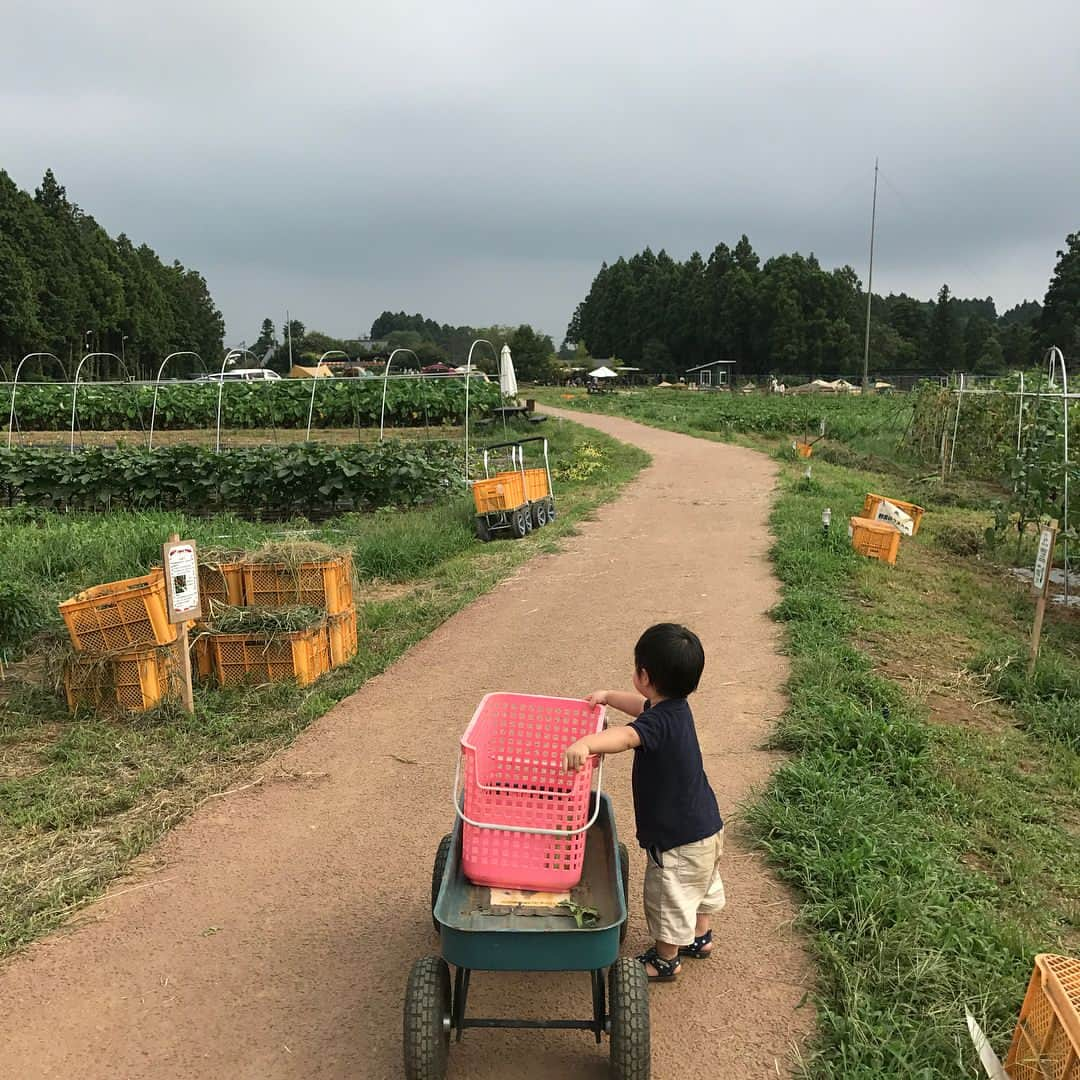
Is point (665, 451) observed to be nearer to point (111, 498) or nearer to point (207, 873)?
point (111, 498)

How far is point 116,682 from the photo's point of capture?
5738mm

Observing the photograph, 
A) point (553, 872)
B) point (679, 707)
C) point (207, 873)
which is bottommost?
point (207, 873)

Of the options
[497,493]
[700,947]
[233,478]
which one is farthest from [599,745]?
[233,478]

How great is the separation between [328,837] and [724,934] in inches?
72.3

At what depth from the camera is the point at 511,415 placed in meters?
26.7

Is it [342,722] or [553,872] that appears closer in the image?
[553,872]

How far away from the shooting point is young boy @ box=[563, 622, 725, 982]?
9.46ft

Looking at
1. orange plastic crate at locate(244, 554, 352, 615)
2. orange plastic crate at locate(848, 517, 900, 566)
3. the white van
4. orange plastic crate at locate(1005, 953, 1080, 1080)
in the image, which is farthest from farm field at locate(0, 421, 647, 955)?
the white van

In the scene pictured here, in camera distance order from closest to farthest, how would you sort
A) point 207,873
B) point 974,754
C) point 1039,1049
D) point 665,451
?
1. point 1039,1049
2. point 207,873
3. point 974,754
4. point 665,451

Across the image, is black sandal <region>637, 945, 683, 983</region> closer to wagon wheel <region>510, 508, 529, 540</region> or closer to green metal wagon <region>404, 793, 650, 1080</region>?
green metal wagon <region>404, 793, 650, 1080</region>

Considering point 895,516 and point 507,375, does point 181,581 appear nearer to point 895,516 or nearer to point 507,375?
point 895,516

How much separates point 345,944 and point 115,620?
3160mm

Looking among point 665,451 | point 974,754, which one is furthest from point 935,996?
point 665,451

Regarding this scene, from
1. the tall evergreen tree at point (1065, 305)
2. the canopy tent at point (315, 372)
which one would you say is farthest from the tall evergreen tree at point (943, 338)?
the canopy tent at point (315, 372)
